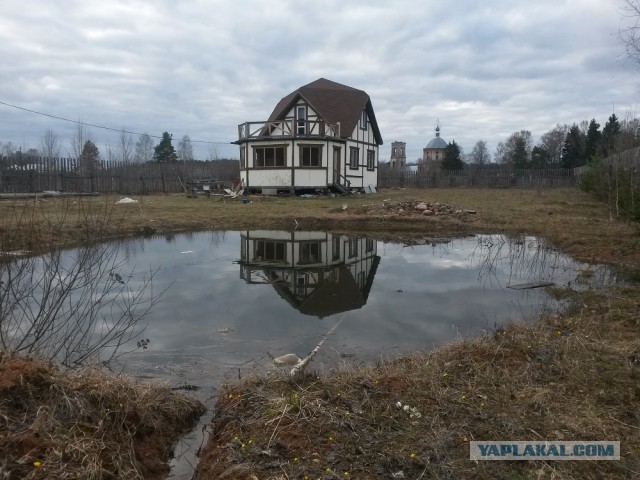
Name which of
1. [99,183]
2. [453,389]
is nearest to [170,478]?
[453,389]

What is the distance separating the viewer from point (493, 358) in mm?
5039

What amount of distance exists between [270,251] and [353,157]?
2046 cm

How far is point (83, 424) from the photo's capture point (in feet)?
11.8

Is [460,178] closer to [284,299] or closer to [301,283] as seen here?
[301,283]

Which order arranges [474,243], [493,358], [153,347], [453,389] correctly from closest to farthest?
[453,389]
[493,358]
[153,347]
[474,243]

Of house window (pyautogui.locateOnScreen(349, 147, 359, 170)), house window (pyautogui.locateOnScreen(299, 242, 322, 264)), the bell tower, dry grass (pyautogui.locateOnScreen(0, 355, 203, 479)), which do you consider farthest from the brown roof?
the bell tower

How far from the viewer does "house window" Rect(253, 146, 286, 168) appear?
29250mm

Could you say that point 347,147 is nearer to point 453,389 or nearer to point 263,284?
point 263,284

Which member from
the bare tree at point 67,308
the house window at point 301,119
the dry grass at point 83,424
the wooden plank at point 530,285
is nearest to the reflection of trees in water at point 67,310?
the bare tree at point 67,308

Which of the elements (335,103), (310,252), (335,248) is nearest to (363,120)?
(335,103)

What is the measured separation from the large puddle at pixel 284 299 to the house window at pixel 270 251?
56mm

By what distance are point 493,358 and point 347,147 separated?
27231 mm

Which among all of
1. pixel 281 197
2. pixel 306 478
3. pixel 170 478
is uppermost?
pixel 281 197

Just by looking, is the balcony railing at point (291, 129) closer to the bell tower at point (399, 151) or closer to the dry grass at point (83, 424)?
the dry grass at point (83, 424)
